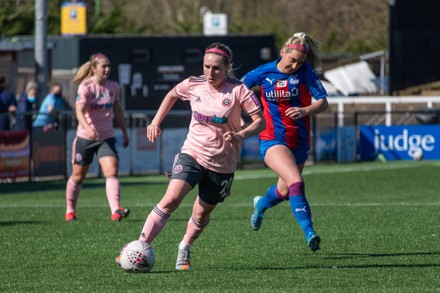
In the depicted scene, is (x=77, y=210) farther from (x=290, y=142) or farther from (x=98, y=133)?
(x=290, y=142)

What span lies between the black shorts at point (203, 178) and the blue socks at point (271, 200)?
1.86 meters

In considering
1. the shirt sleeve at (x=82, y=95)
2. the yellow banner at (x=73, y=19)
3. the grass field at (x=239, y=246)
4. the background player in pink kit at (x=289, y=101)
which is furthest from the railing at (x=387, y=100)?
the background player in pink kit at (x=289, y=101)

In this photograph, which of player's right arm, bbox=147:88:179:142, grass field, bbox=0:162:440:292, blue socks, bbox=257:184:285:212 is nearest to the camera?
grass field, bbox=0:162:440:292

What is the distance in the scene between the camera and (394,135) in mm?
29953

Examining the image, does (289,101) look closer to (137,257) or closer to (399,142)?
(137,257)

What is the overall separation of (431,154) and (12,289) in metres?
22.2

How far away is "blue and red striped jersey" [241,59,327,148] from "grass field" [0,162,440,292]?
44.0 inches

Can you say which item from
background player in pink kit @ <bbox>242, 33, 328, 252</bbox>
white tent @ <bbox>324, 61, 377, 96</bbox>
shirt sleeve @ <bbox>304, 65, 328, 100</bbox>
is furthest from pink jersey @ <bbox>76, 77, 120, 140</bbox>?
white tent @ <bbox>324, 61, 377, 96</bbox>

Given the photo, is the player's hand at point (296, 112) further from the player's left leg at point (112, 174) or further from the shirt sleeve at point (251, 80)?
the player's left leg at point (112, 174)

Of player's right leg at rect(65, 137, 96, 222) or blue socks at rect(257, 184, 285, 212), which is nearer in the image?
blue socks at rect(257, 184, 285, 212)

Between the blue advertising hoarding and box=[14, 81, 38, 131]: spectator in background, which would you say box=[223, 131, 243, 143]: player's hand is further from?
the blue advertising hoarding

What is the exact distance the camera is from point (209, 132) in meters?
9.60

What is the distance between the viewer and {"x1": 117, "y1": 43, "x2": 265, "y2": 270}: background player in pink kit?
31.1 ft

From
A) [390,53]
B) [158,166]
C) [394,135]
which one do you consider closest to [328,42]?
[390,53]
